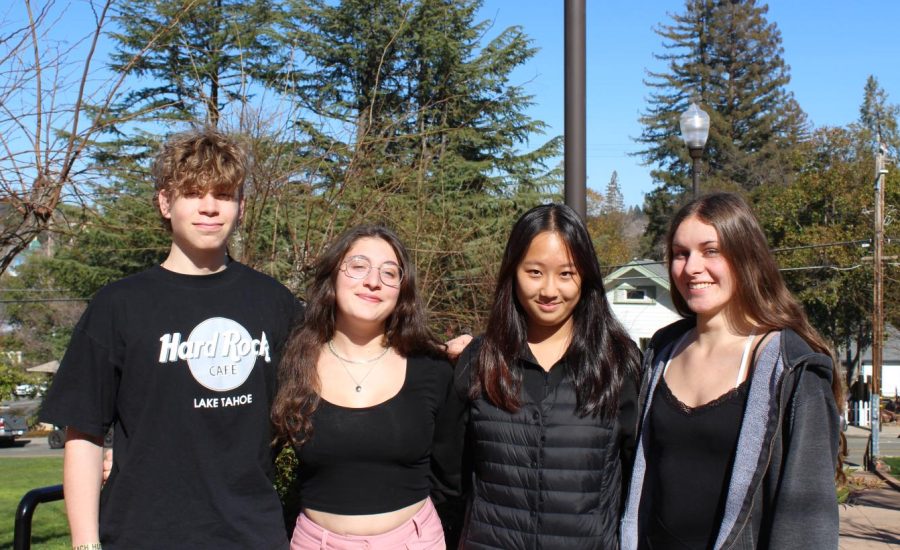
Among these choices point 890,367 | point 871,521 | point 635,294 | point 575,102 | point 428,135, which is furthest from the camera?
point 890,367

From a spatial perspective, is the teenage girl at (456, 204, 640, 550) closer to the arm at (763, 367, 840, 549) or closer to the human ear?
the arm at (763, 367, 840, 549)

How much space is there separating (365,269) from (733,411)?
1.35 m

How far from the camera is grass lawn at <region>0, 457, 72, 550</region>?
705 cm

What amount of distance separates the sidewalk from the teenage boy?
27.1ft

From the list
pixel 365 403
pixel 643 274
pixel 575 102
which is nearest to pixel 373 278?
pixel 365 403

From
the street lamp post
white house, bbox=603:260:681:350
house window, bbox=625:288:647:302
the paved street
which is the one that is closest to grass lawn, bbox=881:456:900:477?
the paved street

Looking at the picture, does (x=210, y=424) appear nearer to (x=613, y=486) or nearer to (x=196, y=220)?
(x=196, y=220)

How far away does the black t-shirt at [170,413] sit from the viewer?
7.45 feet

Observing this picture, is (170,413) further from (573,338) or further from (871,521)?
(871,521)

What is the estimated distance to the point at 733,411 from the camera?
7.61 feet

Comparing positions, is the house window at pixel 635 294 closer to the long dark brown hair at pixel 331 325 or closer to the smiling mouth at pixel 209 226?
the long dark brown hair at pixel 331 325

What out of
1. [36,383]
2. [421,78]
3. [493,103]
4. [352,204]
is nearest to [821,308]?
[493,103]

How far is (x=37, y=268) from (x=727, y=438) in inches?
1053

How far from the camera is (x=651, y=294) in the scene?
33625mm
